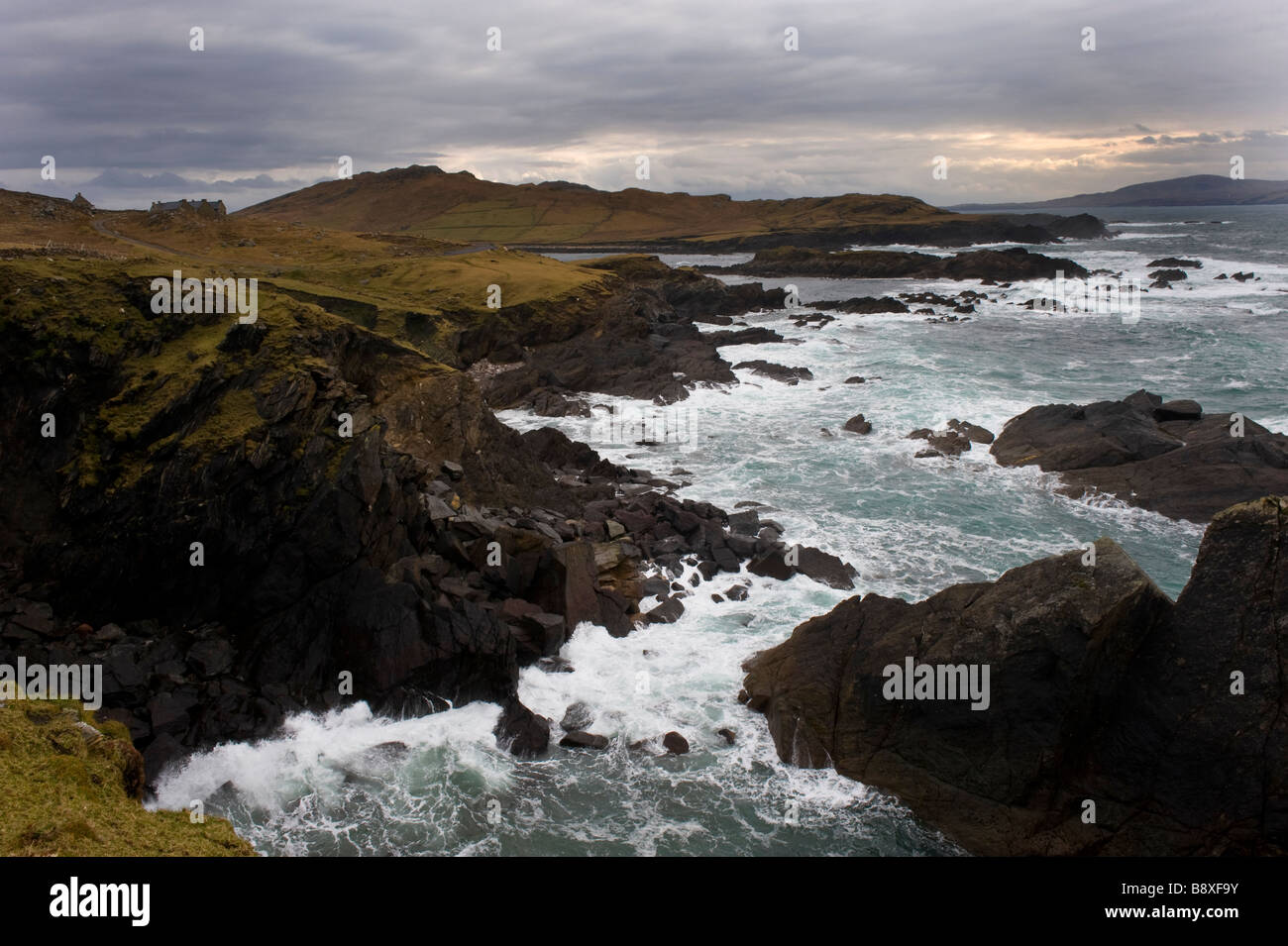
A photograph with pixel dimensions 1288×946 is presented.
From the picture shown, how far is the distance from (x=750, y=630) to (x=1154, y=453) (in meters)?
19.0

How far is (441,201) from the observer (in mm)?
189125

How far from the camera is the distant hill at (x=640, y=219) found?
148 meters

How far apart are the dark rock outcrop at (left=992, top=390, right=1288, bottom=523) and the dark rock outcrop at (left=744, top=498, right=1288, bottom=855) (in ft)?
49.5

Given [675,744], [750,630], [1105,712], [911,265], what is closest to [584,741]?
[675,744]

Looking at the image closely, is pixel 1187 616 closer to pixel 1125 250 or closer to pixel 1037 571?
pixel 1037 571

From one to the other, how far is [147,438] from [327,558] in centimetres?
479

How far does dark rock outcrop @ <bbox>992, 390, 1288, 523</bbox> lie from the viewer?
87.5 feet

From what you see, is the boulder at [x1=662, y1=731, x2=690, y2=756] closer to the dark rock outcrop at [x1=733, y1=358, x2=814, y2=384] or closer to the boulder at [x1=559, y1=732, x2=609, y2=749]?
the boulder at [x1=559, y1=732, x2=609, y2=749]

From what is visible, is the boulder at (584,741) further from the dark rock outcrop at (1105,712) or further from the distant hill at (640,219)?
the distant hill at (640,219)

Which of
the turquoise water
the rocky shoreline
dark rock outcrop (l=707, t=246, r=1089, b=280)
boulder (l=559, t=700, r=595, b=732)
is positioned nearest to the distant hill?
dark rock outcrop (l=707, t=246, r=1089, b=280)

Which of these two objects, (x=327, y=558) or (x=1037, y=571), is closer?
(x=1037, y=571)

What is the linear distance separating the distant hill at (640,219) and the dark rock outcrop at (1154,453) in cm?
11637

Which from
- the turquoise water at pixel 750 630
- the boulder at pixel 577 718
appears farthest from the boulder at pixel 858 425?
the boulder at pixel 577 718
